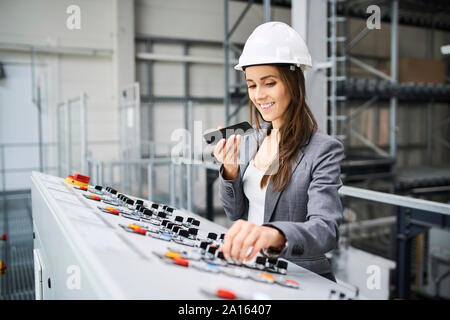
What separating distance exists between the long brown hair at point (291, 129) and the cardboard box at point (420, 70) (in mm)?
8072

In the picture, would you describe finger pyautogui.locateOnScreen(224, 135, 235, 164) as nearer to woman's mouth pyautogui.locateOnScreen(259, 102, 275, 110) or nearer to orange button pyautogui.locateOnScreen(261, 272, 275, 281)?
woman's mouth pyautogui.locateOnScreen(259, 102, 275, 110)

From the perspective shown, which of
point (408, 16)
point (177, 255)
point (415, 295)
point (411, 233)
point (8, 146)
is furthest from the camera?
point (408, 16)

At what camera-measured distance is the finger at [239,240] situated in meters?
0.69

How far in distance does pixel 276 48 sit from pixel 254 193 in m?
0.38

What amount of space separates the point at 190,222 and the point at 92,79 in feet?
22.3

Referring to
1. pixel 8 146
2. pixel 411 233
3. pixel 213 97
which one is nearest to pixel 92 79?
pixel 8 146

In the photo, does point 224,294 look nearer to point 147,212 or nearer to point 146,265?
point 146,265

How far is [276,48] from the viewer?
37.4 inches

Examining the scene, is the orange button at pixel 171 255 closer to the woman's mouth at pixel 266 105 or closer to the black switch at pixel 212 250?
the black switch at pixel 212 250

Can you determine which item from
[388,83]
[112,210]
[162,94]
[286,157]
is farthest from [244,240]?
[388,83]

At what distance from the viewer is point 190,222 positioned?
3.64 feet

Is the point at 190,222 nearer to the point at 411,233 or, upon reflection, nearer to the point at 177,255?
the point at 177,255

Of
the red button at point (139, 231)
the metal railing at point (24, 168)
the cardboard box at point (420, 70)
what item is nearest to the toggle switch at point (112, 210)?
the red button at point (139, 231)

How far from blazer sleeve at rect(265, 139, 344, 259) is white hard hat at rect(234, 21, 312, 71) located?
22 centimetres
